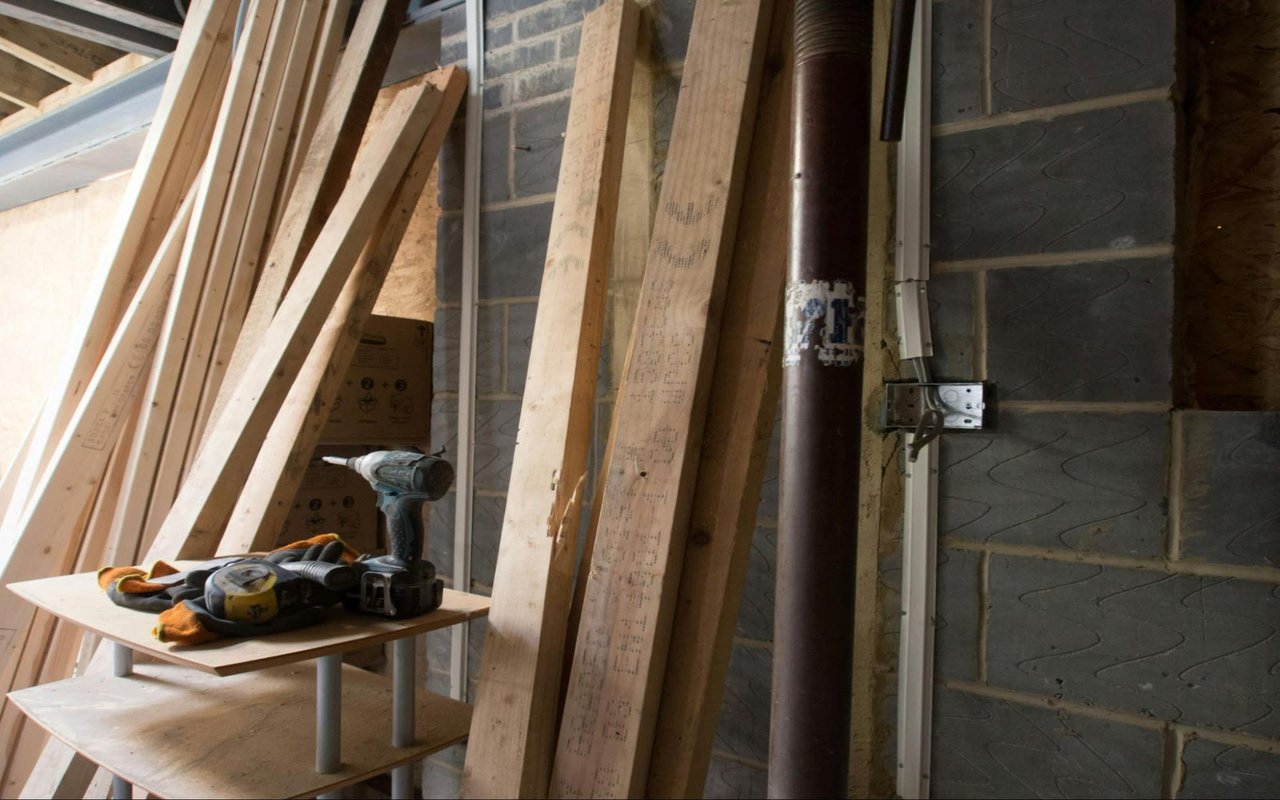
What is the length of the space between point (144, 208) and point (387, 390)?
855mm

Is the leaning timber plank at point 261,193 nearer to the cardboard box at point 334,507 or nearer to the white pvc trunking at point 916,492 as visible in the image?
the cardboard box at point 334,507

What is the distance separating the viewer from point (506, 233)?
192 cm

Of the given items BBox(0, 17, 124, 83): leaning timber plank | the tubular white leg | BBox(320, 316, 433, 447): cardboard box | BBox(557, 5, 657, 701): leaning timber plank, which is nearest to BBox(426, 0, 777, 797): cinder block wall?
BBox(557, 5, 657, 701): leaning timber plank

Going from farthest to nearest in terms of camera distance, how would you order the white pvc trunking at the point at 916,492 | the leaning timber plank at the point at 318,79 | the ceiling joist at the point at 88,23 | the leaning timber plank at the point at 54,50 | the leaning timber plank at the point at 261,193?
the leaning timber plank at the point at 54,50 < the ceiling joist at the point at 88,23 < the leaning timber plank at the point at 318,79 < the leaning timber plank at the point at 261,193 < the white pvc trunking at the point at 916,492

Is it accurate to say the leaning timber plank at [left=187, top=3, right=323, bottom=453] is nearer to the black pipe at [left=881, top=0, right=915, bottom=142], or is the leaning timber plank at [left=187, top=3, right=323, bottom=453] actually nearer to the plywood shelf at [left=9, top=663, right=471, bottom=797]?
the plywood shelf at [left=9, top=663, right=471, bottom=797]

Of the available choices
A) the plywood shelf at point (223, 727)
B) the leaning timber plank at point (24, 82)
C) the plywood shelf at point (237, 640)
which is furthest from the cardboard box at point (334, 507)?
the leaning timber plank at point (24, 82)

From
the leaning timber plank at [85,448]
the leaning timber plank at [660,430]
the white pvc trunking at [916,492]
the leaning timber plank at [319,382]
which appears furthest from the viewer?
the leaning timber plank at [85,448]

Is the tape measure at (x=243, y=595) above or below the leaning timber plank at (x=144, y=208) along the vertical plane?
below

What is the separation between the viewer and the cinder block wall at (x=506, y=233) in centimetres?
174

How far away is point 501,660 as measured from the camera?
1319 millimetres

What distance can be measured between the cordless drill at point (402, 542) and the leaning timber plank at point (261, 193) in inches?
40.7

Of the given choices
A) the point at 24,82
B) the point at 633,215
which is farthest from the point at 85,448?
the point at 24,82

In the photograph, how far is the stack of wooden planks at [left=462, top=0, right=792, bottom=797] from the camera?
1227 millimetres

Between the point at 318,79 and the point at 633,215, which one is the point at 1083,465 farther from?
the point at 318,79
